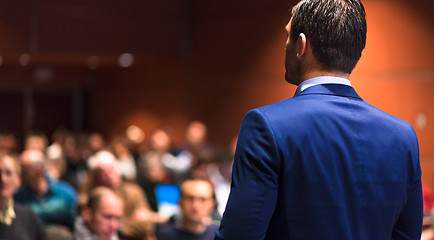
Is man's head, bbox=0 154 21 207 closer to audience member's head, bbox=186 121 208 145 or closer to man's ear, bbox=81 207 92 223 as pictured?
man's ear, bbox=81 207 92 223

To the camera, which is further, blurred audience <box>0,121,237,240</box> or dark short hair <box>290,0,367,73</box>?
blurred audience <box>0,121,237,240</box>

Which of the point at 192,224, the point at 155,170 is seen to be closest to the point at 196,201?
the point at 192,224

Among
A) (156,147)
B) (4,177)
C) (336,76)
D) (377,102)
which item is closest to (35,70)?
(156,147)

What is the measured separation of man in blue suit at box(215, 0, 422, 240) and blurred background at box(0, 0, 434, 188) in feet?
17.7

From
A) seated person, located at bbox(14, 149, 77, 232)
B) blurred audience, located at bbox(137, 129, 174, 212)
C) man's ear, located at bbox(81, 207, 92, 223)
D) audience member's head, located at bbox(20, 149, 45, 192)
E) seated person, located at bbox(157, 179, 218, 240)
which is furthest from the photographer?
blurred audience, located at bbox(137, 129, 174, 212)

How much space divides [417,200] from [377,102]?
21.3ft

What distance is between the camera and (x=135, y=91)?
41.5 feet

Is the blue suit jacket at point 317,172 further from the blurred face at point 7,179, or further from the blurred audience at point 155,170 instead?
the blurred audience at point 155,170

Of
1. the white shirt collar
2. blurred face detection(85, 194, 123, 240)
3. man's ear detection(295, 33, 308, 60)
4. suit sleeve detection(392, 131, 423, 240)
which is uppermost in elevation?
man's ear detection(295, 33, 308, 60)

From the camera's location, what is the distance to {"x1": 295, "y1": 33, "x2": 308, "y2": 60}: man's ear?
1.20 m

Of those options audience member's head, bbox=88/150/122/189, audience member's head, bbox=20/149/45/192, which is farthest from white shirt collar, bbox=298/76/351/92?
audience member's head, bbox=20/149/45/192

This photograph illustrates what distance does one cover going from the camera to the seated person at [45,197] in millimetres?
5688

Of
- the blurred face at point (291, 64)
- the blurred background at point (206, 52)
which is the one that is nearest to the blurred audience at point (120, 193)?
the blurred background at point (206, 52)

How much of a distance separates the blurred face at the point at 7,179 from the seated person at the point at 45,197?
130 centimetres
